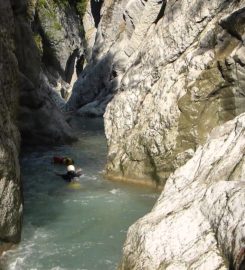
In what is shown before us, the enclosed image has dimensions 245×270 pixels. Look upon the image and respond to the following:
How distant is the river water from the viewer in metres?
12.3

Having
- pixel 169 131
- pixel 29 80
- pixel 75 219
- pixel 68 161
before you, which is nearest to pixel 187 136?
pixel 169 131

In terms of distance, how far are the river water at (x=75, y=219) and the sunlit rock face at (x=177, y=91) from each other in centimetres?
164

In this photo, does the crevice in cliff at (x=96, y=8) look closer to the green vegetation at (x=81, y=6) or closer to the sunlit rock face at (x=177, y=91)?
the green vegetation at (x=81, y=6)

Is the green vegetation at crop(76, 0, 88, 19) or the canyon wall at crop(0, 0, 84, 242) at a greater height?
the green vegetation at crop(76, 0, 88, 19)

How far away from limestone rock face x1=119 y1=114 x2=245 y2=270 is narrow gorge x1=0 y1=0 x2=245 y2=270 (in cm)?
3

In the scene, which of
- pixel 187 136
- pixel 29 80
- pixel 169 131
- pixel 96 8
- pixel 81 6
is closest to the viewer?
pixel 187 136

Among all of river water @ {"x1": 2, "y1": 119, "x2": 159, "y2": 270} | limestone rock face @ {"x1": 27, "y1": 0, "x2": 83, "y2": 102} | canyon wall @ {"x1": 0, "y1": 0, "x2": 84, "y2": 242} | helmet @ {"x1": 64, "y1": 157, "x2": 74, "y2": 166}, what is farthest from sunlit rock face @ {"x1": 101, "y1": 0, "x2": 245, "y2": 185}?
limestone rock face @ {"x1": 27, "y1": 0, "x2": 83, "y2": 102}

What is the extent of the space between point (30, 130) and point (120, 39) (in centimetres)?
2660

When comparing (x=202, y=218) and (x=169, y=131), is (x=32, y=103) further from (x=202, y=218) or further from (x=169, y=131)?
(x=202, y=218)

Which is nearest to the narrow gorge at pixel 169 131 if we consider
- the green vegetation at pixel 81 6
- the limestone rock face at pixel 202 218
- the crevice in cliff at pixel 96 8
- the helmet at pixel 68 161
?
the limestone rock face at pixel 202 218

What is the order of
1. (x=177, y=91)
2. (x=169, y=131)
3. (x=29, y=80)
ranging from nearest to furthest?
(x=169, y=131) → (x=177, y=91) → (x=29, y=80)

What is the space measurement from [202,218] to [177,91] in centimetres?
1011

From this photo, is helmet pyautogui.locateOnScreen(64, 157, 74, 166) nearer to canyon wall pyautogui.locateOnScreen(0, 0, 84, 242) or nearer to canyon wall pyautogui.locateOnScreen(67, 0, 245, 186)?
canyon wall pyautogui.locateOnScreen(67, 0, 245, 186)

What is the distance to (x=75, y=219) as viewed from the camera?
15523mm
